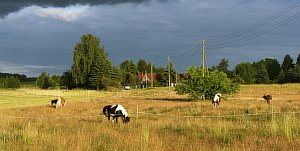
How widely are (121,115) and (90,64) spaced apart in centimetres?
8219

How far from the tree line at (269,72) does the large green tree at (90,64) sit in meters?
42.4

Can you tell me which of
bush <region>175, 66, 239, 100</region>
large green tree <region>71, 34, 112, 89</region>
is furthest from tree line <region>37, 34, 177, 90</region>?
bush <region>175, 66, 239, 100</region>

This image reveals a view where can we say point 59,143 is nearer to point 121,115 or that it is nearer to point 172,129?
point 172,129

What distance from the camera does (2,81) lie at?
4808 inches

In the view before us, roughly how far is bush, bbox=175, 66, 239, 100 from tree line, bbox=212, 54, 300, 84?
6797cm

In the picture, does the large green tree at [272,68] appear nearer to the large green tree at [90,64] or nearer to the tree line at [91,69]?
the tree line at [91,69]

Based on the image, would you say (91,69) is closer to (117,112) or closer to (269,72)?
(269,72)

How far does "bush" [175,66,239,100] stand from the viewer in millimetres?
49250

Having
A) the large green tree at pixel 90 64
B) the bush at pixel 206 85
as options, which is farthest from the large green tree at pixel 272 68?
the bush at pixel 206 85

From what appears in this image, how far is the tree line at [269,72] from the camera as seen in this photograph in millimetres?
116375

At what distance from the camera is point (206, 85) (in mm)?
49531

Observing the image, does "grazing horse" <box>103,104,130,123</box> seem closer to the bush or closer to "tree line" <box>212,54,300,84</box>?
the bush

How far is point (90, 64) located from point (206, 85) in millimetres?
57435

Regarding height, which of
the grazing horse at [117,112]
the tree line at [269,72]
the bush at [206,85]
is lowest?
the grazing horse at [117,112]
